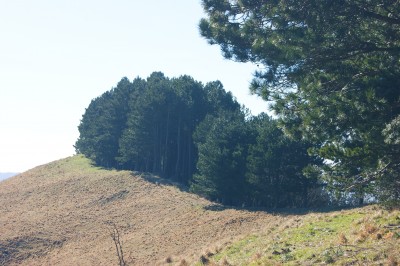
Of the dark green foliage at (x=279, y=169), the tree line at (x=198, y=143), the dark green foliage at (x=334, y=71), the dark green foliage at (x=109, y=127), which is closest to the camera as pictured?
the dark green foliage at (x=334, y=71)

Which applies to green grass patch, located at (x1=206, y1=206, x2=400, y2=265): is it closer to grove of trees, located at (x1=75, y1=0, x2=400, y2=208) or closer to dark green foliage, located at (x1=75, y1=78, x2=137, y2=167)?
grove of trees, located at (x1=75, y1=0, x2=400, y2=208)

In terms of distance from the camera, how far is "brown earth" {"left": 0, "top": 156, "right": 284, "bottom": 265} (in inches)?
1634

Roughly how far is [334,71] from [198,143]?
44.2 meters

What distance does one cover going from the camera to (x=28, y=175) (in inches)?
3430

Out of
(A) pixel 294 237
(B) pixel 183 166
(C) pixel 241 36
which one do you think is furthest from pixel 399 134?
(B) pixel 183 166

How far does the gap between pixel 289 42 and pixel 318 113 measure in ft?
7.16

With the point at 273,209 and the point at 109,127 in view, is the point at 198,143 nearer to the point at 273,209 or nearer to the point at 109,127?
the point at 273,209

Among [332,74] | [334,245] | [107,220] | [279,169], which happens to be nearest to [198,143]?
[107,220]

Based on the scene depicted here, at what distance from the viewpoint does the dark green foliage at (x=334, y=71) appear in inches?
577

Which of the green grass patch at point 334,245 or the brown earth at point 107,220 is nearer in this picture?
the green grass patch at point 334,245

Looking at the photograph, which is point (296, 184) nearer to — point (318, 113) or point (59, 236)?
point (59, 236)

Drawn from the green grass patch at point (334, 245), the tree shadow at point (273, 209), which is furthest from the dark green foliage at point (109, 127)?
the green grass patch at point (334, 245)

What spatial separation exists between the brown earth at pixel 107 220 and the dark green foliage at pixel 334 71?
15.4m

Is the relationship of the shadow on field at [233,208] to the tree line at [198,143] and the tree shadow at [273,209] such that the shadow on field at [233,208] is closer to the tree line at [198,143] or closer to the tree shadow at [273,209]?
the tree shadow at [273,209]
